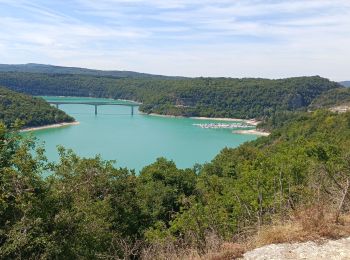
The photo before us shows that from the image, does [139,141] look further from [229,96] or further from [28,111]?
[229,96]

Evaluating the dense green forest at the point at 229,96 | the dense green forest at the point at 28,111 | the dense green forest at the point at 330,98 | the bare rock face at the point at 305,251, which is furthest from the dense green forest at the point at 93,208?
the dense green forest at the point at 330,98

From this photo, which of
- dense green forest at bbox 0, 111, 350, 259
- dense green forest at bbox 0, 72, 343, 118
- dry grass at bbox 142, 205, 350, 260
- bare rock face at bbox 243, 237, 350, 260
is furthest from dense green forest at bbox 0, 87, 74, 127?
bare rock face at bbox 243, 237, 350, 260

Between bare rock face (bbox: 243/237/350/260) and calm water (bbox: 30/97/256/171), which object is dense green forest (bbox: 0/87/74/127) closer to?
calm water (bbox: 30/97/256/171)

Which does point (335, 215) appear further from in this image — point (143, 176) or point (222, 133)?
point (222, 133)

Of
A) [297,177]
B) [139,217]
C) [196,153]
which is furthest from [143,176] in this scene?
[196,153]

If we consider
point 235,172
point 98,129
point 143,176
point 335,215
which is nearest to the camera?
point 335,215

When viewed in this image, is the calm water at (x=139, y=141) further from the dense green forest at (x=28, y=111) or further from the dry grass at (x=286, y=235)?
the dry grass at (x=286, y=235)

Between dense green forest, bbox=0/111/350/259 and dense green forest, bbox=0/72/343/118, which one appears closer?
dense green forest, bbox=0/111/350/259
